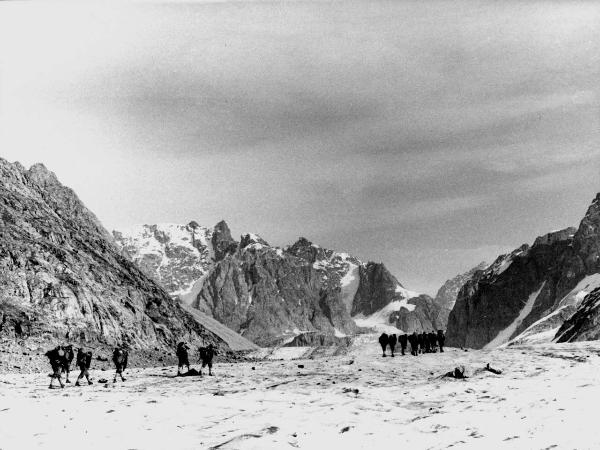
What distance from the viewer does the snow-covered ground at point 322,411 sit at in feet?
54.3

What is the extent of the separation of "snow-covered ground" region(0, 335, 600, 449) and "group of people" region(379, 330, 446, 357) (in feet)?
42.0

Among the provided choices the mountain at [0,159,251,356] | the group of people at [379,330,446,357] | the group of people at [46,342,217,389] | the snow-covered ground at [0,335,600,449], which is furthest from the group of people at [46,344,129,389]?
the mountain at [0,159,251,356]

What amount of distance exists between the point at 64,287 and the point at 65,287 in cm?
20

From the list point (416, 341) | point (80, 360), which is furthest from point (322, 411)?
point (416, 341)

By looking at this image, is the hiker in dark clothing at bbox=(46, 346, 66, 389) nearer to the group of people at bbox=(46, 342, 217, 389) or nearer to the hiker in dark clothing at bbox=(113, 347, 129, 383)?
the group of people at bbox=(46, 342, 217, 389)

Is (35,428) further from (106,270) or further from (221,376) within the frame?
(106,270)

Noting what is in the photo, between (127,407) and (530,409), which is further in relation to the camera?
(127,407)

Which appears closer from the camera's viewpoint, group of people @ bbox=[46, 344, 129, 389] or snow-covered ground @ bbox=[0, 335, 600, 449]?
snow-covered ground @ bbox=[0, 335, 600, 449]

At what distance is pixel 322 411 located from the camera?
68.5 ft

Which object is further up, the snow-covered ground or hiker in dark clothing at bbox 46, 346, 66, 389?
hiker in dark clothing at bbox 46, 346, 66, 389

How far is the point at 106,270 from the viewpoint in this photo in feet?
348

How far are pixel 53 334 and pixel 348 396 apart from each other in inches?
2272

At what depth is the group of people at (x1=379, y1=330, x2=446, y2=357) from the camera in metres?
44.9

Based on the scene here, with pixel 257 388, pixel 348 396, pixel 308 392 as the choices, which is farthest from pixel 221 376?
pixel 348 396
